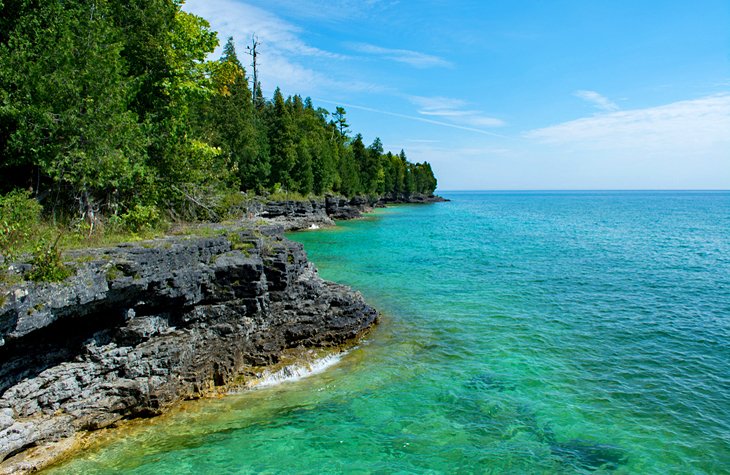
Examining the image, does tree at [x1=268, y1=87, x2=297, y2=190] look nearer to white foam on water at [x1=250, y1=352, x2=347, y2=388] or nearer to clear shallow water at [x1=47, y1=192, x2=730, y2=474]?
clear shallow water at [x1=47, y1=192, x2=730, y2=474]

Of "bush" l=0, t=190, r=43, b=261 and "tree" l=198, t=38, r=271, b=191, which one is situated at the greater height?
"tree" l=198, t=38, r=271, b=191

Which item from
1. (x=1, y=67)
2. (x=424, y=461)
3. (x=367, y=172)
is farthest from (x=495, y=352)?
(x=367, y=172)

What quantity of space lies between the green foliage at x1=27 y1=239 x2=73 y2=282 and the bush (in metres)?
0.54

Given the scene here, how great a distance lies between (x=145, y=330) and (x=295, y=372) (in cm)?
539

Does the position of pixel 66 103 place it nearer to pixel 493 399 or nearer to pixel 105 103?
pixel 105 103

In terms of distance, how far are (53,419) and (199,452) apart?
385 centimetres

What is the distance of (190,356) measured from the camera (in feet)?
45.4

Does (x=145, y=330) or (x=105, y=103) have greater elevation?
(x=105, y=103)

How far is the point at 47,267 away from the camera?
10367mm

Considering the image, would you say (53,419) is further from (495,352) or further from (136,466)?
(495,352)

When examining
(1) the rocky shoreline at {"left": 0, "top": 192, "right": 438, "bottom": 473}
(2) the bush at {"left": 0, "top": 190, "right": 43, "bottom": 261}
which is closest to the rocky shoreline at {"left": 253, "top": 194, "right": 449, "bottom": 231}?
(1) the rocky shoreline at {"left": 0, "top": 192, "right": 438, "bottom": 473}

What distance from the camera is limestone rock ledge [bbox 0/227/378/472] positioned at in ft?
34.3

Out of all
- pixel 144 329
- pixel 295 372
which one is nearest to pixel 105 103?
pixel 144 329

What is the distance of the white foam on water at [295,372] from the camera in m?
14.9
